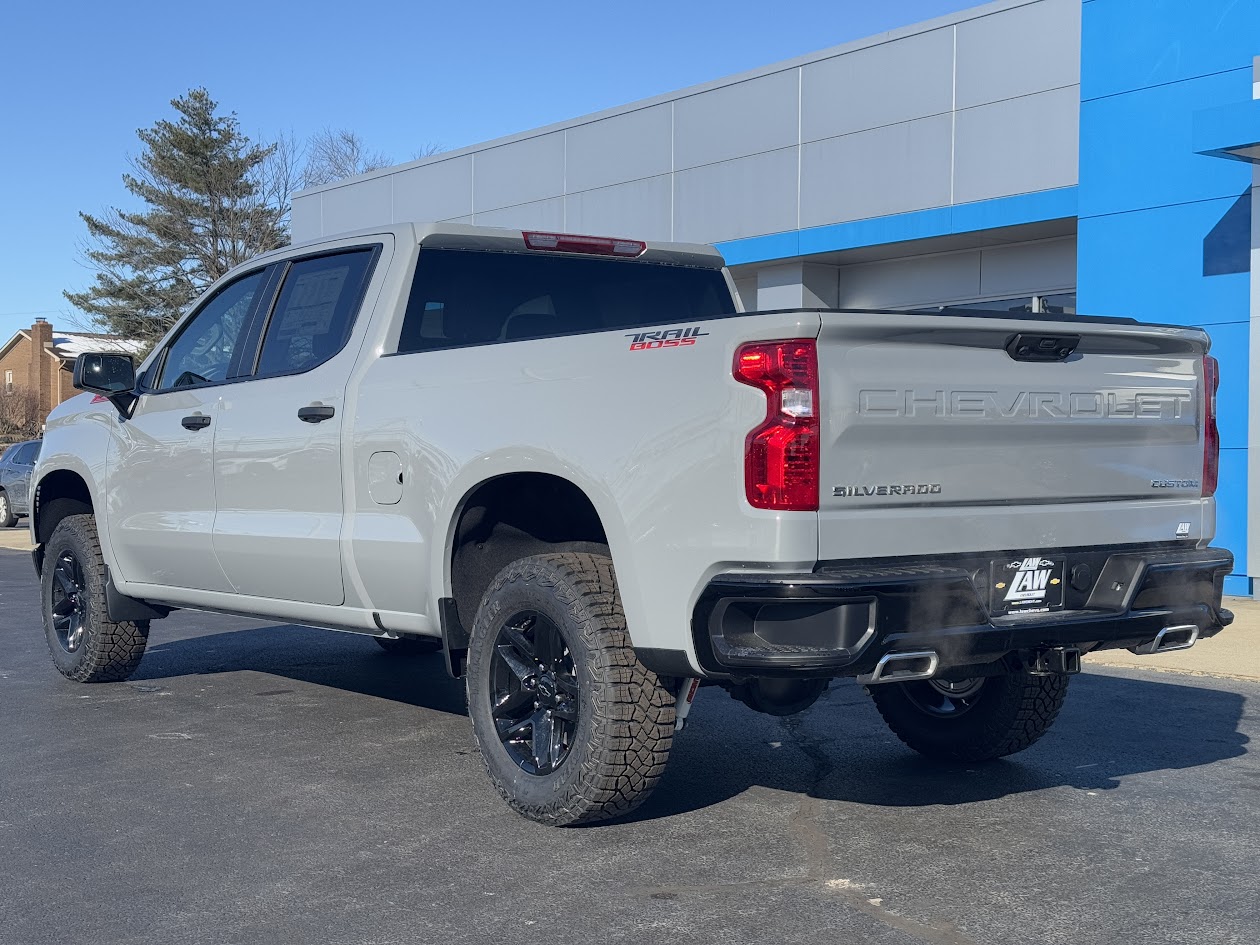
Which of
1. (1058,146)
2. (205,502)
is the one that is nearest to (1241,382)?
(1058,146)

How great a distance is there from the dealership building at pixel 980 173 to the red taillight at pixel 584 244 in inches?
312

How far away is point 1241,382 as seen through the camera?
1397 cm

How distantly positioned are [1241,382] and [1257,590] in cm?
195

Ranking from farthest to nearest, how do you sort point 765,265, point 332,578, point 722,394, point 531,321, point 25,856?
1. point 765,265
2. point 531,321
3. point 332,578
4. point 25,856
5. point 722,394

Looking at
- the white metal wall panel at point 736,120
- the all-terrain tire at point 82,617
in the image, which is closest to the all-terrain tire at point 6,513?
the white metal wall panel at point 736,120

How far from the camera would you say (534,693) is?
5.18m

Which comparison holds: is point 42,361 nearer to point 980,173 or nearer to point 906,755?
point 980,173

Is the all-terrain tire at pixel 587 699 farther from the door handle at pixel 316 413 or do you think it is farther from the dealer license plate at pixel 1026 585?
the door handle at pixel 316 413

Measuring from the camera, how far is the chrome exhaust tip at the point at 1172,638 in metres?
5.01

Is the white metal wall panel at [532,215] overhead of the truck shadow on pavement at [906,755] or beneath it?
overhead

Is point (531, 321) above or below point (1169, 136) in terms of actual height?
below

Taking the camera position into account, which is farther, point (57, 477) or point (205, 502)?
point (57, 477)

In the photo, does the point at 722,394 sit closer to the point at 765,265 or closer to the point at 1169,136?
the point at 1169,136

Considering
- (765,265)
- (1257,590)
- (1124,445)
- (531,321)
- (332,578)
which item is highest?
(765,265)
